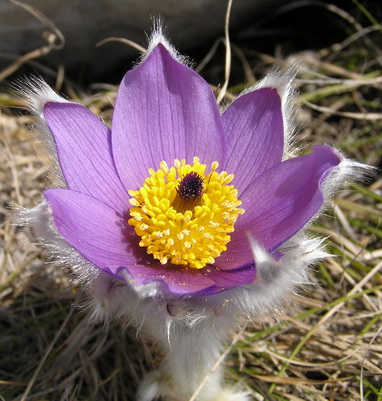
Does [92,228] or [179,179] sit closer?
[92,228]

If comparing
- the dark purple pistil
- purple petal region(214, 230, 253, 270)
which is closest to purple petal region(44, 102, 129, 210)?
the dark purple pistil

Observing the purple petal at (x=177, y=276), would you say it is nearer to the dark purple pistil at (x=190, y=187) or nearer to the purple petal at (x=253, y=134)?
the dark purple pistil at (x=190, y=187)

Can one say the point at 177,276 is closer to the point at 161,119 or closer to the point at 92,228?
the point at 92,228

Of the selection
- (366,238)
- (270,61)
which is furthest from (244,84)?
(366,238)

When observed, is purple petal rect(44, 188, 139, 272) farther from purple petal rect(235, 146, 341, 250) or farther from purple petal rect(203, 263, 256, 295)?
purple petal rect(235, 146, 341, 250)

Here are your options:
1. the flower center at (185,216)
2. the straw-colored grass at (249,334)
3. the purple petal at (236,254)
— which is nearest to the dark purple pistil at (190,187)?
the flower center at (185,216)

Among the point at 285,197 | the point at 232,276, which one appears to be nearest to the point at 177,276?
the point at 232,276
